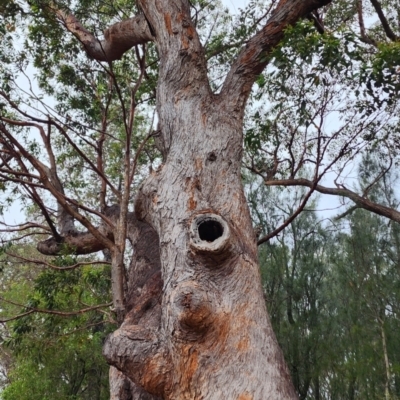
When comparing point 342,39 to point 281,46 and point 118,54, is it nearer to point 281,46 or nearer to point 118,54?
point 281,46

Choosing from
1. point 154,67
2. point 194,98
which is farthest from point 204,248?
point 154,67

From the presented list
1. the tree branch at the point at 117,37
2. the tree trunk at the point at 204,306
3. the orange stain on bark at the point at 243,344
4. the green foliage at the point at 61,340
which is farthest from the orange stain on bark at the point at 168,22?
the orange stain on bark at the point at 243,344

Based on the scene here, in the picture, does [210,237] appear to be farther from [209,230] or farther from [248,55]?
[248,55]

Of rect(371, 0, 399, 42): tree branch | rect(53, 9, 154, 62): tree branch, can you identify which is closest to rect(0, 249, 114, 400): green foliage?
rect(53, 9, 154, 62): tree branch

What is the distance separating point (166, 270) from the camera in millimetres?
2264

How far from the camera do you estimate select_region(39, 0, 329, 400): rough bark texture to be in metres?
1.88

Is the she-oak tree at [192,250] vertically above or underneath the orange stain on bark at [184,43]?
underneath

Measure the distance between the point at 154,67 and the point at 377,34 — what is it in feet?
9.88

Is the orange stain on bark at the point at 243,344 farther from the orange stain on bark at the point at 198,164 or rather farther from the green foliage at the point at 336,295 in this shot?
the green foliage at the point at 336,295

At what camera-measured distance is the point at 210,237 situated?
7.48 ft

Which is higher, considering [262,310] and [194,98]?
[194,98]

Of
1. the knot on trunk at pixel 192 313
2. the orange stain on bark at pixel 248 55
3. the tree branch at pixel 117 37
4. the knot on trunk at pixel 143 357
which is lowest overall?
the knot on trunk at pixel 143 357

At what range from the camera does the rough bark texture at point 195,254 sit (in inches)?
74.2

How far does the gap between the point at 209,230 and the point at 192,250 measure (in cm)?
15
